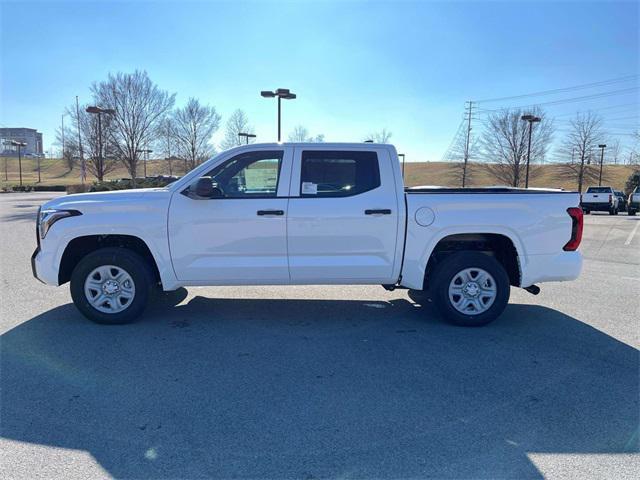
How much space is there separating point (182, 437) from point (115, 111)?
3459 centimetres

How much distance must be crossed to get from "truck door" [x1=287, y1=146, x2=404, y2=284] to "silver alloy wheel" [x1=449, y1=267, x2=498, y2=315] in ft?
2.36

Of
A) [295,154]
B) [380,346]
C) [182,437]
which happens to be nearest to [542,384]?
[380,346]

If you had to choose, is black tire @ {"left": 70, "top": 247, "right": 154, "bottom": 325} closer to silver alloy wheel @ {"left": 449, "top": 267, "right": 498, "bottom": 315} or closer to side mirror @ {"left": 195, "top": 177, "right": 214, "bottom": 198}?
side mirror @ {"left": 195, "top": 177, "right": 214, "bottom": 198}

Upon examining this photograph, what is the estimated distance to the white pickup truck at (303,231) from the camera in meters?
5.19

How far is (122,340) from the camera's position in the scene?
4887 millimetres

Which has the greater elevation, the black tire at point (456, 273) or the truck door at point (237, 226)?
the truck door at point (237, 226)

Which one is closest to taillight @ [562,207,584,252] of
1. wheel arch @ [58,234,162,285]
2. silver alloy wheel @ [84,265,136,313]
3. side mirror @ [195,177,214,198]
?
side mirror @ [195,177,214,198]

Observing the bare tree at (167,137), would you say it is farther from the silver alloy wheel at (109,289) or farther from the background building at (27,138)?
the background building at (27,138)

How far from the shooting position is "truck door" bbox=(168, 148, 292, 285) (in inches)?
204

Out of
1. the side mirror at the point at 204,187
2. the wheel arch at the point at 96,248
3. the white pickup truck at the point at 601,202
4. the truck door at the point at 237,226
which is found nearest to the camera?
the side mirror at the point at 204,187

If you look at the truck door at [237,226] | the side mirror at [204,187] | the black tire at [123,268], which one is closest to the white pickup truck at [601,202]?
the truck door at [237,226]

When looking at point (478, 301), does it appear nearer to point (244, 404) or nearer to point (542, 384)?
point (542, 384)

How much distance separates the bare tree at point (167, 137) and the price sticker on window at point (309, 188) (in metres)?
34.4

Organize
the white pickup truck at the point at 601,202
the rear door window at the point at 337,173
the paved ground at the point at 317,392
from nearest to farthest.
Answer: the paved ground at the point at 317,392
the rear door window at the point at 337,173
the white pickup truck at the point at 601,202
